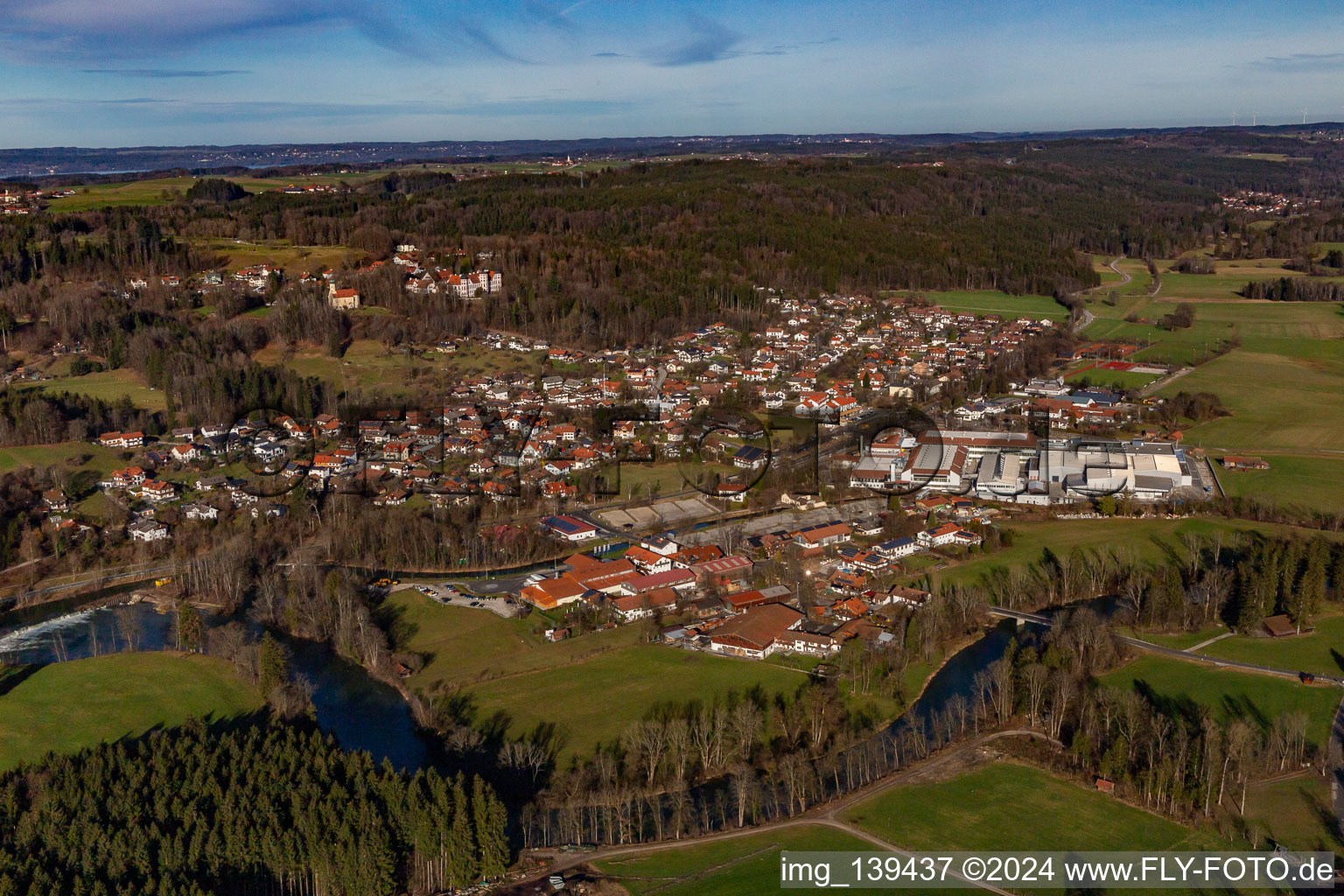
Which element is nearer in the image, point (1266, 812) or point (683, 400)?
point (1266, 812)

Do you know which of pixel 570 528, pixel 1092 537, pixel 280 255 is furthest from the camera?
pixel 280 255

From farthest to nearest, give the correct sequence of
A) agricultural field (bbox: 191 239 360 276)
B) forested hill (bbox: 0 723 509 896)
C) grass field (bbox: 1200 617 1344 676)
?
agricultural field (bbox: 191 239 360 276)
grass field (bbox: 1200 617 1344 676)
forested hill (bbox: 0 723 509 896)

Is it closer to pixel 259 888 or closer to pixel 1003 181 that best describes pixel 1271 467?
pixel 259 888

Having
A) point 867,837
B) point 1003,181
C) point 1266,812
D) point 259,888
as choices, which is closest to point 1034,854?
point 867,837

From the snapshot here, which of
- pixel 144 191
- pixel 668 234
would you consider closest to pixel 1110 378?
pixel 668 234

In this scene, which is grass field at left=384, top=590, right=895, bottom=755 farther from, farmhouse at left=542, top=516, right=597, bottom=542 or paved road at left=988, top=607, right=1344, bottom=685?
paved road at left=988, top=607, right=1344, bottom=685

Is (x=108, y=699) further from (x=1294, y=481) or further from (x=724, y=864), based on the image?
(x=1294, y=481)

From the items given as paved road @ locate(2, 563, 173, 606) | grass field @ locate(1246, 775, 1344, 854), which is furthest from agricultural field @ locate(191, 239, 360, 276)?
grass field @ locate(1246, 775, 1344, 854)
